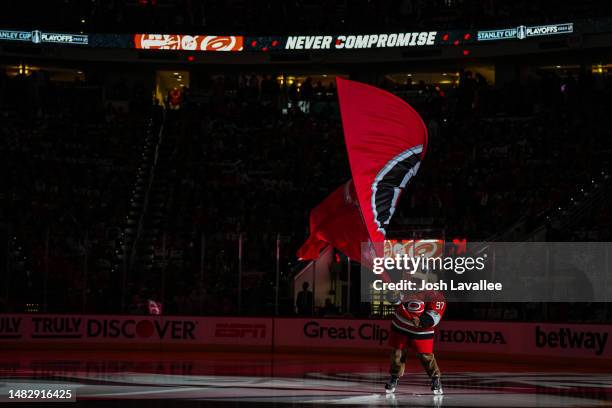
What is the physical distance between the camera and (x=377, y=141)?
19188 mm

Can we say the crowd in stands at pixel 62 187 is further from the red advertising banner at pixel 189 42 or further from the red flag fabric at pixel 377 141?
the red flag fabric at pixel 377 141

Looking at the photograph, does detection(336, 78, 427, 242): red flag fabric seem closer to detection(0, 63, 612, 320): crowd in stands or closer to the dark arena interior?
the dark arena interior

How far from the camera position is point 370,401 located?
1562 centimetres

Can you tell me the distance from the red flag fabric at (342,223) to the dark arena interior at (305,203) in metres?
0.05

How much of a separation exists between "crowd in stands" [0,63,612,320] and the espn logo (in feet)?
2.06

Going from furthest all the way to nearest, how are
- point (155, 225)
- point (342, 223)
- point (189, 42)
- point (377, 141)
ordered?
point (189, 42), point (155, 225), point (342, 223), point (377, 141)

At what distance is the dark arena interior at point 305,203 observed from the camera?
19375 mm

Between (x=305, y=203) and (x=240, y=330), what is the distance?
26.1 feet

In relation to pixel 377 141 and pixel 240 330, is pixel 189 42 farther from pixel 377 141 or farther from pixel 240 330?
pixel 377 141

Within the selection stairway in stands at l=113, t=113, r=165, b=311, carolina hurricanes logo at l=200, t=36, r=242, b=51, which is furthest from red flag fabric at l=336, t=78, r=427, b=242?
carolina hurricanes logo at l=200, t=36, r=242, b=51

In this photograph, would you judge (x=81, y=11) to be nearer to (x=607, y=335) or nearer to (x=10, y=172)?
(x=10, y=172)

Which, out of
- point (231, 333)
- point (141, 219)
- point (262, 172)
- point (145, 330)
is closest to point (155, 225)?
point (141, 219)

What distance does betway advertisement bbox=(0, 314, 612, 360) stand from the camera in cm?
2686

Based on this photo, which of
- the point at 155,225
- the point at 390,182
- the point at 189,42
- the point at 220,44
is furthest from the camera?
the point at 220,44
